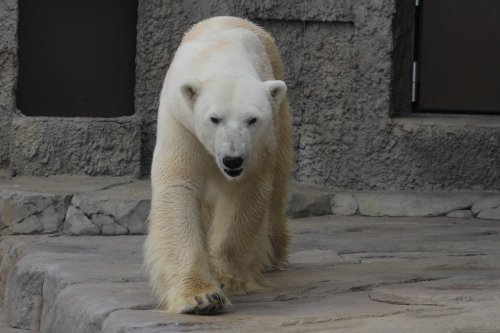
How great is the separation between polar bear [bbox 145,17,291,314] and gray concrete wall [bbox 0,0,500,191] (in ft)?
7.35

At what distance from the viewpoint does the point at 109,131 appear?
6.83 metres

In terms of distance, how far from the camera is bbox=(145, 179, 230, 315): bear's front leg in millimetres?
3965

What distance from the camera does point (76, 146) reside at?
679 centimetres

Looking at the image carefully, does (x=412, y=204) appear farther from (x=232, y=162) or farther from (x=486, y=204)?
(x=232, y=162)

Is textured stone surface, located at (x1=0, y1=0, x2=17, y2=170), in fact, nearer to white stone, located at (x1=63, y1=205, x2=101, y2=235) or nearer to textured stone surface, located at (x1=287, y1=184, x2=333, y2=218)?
white stone, located at (x1=63, y1=205, x2=101, y2=235)

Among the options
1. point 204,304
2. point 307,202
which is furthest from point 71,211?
point 204,304

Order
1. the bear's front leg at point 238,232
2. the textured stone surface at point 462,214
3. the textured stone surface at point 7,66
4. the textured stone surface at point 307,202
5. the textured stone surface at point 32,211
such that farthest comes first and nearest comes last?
the textured stone surface at point 462,214
the textured stone surface at point 307,202
the textured stone surface at point 7,66
the textured stone surface at point 32,211
the bear's front leg at point 238,232

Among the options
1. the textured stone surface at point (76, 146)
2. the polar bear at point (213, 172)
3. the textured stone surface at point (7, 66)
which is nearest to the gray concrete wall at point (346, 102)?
the textured stone surface at point (76, 146)

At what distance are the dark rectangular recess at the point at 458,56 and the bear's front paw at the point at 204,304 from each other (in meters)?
3.88

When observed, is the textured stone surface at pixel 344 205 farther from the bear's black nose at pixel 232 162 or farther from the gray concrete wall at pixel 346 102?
the bear's black nose at pixel 232 162

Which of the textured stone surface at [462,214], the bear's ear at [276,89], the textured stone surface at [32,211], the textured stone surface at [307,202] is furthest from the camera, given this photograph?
the textured stone surface at [462,214]

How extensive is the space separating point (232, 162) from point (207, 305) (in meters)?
0.50

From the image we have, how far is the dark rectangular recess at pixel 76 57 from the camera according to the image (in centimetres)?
696

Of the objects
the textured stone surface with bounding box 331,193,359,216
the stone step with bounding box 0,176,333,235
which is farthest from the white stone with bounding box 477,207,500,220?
the stone step with bounding box 0,176,333,235
